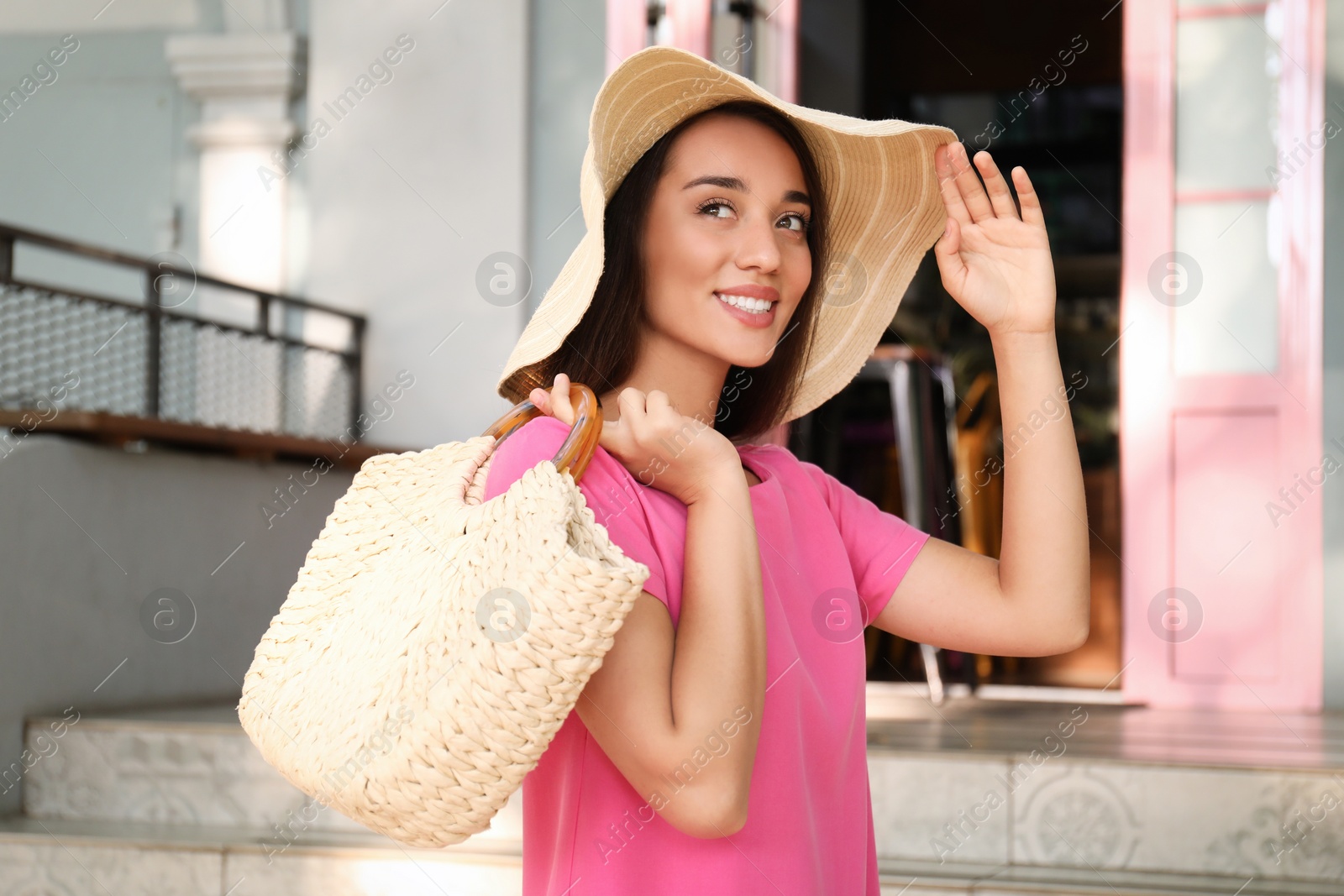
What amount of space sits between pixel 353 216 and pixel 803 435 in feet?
5.85

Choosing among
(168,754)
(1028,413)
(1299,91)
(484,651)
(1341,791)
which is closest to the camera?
(484,651)

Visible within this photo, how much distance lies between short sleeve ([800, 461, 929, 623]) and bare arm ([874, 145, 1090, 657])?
1 centimetres

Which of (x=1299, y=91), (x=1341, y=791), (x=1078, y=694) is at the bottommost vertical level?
(x=1078, y=694)

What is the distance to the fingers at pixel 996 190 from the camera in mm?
1215

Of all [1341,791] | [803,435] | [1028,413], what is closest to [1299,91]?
[803,435]

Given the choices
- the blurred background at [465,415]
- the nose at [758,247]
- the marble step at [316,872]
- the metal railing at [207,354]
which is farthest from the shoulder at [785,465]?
the metal railing at [207,354]

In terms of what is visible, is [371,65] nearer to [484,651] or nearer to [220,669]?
[220,669]

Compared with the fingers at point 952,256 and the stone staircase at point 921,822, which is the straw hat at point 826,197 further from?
the stone staircase at point 921,822

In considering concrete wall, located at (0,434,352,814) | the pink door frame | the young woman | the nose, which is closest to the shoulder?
the young woman

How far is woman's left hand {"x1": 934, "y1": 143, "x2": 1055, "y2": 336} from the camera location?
1.21m

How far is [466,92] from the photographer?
4270 millimetres

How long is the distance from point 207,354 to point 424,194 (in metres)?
0.98

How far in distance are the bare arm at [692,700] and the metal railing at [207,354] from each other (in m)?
3.13

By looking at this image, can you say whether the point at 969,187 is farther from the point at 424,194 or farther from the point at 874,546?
the point at 424,194
